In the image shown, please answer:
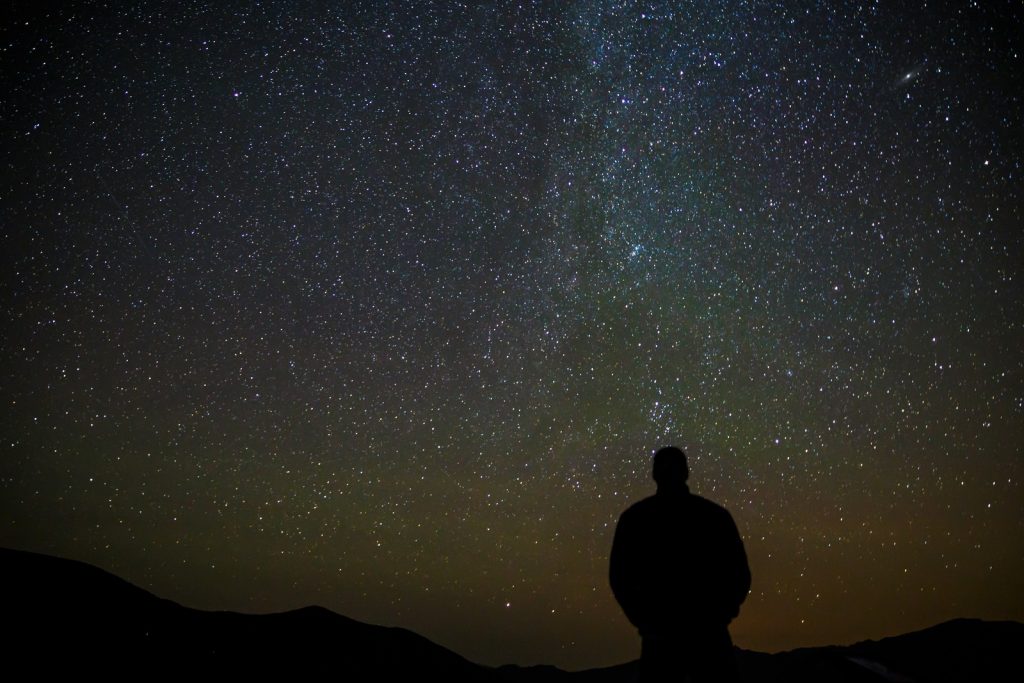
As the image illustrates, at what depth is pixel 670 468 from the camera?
2568 millimetres

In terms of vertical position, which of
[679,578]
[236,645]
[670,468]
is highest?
→ [670,468]

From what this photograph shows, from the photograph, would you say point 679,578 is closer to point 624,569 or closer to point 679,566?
point 679,566

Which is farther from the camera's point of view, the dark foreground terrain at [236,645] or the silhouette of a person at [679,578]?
the dark foreground terrain at [236,645]

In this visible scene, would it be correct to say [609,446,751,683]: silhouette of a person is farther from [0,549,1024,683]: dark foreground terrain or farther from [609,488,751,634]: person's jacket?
[0,549,1024,683]: dark foreground terrain

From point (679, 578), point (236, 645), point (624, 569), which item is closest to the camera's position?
point (679, 578)

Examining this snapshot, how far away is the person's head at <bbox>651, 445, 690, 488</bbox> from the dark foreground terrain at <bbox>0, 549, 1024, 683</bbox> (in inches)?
39.3

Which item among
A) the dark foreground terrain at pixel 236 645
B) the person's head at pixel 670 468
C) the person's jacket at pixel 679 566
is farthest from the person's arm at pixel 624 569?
the dark foreground terrain at pixel 236 645

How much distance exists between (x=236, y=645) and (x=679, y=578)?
43.1 ft

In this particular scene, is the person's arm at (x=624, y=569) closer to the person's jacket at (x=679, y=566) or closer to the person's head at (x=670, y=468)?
the person's jacket at (x=679, y=566)

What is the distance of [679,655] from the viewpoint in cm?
229

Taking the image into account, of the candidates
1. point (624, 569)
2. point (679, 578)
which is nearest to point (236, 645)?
point (624, 569)

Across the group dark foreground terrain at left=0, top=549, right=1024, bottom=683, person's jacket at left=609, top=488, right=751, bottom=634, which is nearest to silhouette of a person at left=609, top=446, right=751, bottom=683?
person's jacket at left=609, top=488, right=751, bottom=634

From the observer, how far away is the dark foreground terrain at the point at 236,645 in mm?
7750

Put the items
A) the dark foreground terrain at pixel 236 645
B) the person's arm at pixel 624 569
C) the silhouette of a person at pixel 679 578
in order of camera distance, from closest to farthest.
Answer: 1. the silhouette of a person at pixel 679 578
2. the person's arm at pixel 624 569
3. the dark foreground terrain at pixel 236 645
